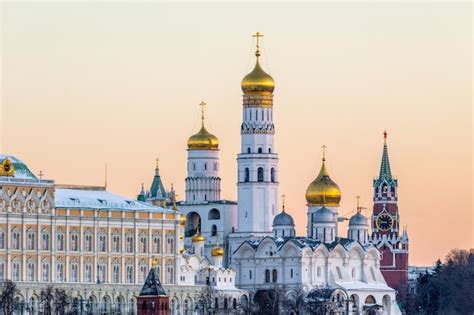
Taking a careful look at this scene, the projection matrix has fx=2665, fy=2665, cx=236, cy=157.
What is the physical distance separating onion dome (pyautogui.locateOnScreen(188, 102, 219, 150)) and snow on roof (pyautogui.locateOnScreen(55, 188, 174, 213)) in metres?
22.1

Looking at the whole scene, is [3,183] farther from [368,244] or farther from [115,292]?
[368,244]

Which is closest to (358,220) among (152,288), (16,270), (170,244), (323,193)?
(323,193)

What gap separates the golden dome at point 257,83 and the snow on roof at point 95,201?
20.2 m

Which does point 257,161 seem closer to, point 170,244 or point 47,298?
point 170,244

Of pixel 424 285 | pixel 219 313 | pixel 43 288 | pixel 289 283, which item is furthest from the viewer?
pixel 424 285

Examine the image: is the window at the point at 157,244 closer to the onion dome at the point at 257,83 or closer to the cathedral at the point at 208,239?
the cathedral at the point at 208,239

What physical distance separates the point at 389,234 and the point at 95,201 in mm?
42660

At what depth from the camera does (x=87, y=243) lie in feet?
497

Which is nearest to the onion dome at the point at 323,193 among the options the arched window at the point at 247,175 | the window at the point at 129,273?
the arched window at the point at 247,175

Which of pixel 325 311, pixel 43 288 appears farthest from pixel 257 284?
pixel 43 288

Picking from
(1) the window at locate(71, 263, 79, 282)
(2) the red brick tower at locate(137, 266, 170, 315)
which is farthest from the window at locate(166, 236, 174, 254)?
(2) the red brick tower at locate(137, 266, 170, 315)

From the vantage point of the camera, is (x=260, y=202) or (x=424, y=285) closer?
(x=260, y=202)

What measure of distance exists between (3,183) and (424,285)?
48380 millimetres

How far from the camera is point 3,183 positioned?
148 meters
